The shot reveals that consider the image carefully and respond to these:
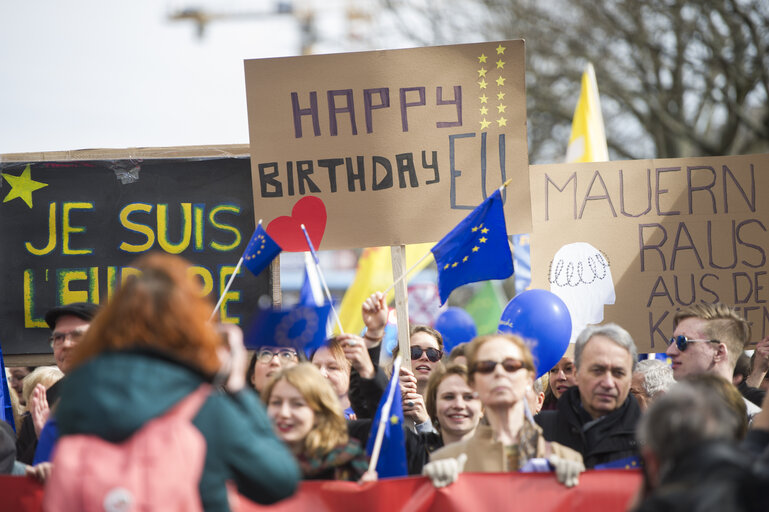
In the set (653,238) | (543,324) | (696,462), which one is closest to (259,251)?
(543,324)

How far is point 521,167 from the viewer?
17.0 ft

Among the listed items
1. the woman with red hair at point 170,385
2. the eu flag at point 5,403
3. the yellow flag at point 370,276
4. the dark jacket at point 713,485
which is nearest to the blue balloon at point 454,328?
the yellow flag at point 370,276

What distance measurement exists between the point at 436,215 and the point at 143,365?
307cm

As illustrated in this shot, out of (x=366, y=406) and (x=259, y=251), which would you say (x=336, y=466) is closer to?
(x=366, y=406)

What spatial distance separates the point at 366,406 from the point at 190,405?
1.69 metres

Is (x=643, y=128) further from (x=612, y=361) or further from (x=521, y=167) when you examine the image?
(x=612, y=361)

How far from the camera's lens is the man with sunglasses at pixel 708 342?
4.39 m

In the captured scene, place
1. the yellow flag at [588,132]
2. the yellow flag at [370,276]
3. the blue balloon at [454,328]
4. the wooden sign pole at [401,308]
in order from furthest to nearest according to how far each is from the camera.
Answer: the yellow flag at [588,132], the yellow flag at [370,276], the blue balloon at [454,328], the wooden sign pole at [401,308]

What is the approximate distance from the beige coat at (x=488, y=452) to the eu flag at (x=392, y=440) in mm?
215

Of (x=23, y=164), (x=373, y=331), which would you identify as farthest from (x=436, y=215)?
(x=23, y=164)

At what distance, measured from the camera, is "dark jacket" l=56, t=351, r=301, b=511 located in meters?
2.18

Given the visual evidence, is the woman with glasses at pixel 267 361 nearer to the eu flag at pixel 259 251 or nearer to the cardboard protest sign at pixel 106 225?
the eu flag at pixel 259 251

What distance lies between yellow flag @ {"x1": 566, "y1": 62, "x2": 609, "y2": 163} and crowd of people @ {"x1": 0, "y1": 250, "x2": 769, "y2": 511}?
3.05 metres

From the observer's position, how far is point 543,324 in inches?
193
